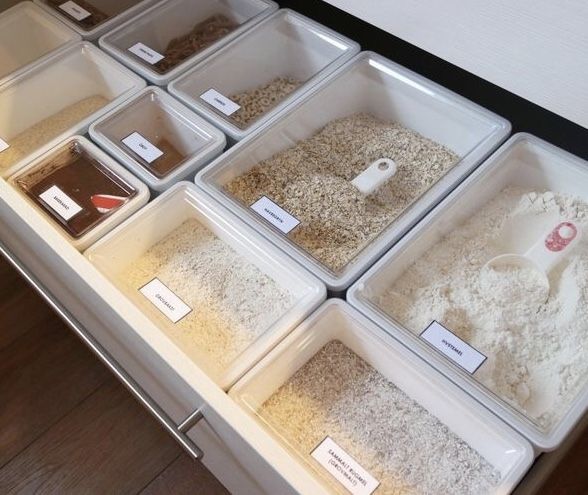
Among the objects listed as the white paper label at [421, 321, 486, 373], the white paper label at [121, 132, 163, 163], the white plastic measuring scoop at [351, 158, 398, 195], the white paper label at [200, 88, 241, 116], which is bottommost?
the white paper label at [121, 132, 163, 163]

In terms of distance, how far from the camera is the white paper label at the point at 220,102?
1.15 m

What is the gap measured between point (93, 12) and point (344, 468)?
39.9 inches

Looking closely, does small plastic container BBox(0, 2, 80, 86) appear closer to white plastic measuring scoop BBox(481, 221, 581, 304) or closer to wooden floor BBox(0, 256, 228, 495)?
wooden floor BBox(0, 256, 228, 495)

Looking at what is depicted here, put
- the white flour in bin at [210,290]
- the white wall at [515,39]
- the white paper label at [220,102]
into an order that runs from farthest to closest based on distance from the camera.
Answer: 1. the white paper label at [220,102]
2. the white flour in bin at [210,290]
3. the white wall at [515,39]

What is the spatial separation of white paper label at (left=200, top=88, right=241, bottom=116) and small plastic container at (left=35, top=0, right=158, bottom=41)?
0.88 ft

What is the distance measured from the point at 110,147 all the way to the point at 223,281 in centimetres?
30

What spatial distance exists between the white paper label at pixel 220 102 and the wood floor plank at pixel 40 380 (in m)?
0.58

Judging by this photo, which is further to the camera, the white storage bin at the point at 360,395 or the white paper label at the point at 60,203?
the white paper label at the point at 60,203

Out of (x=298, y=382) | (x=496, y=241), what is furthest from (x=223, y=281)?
(x=496, y=241)

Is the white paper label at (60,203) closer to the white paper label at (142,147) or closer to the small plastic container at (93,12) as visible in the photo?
the white paper label at (142,147)

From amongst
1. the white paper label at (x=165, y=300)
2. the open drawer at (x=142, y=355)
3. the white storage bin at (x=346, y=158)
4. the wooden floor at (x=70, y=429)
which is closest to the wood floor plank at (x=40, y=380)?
the wooden floor at (x=70, y=429)

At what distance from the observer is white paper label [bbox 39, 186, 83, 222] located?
1.02m

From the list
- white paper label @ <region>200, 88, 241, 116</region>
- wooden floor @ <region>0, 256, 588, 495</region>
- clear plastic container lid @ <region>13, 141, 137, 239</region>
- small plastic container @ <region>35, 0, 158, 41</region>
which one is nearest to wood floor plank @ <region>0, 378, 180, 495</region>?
wooden floor @ <region>0, 256, 588, 495</region>

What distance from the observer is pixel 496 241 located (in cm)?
100
